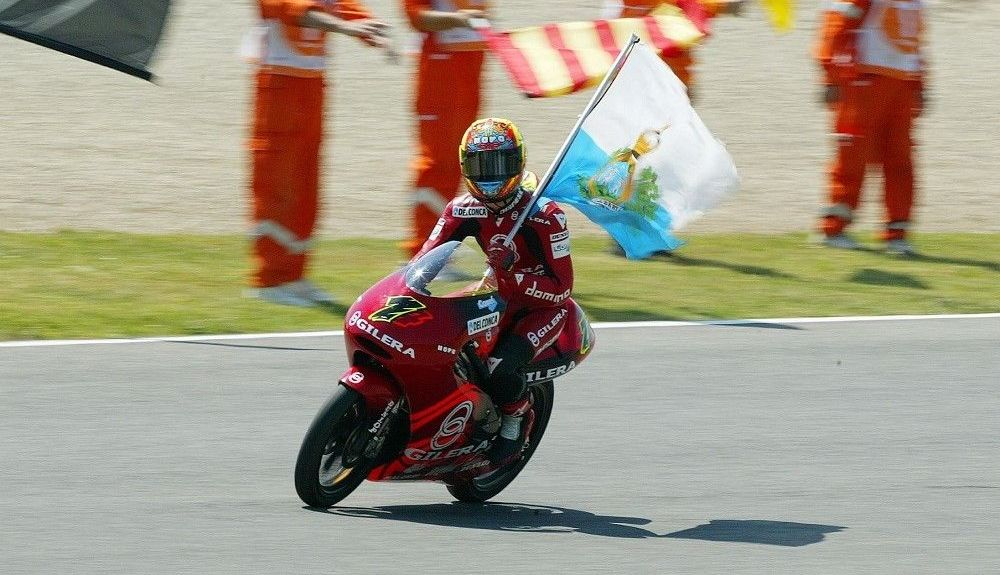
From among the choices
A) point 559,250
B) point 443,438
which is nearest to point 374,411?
point 443,438

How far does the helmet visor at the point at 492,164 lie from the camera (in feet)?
21.6

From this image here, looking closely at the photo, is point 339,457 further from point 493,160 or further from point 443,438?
point 493,160

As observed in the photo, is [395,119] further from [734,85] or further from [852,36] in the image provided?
[852,36]

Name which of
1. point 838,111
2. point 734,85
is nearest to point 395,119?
point 734,85

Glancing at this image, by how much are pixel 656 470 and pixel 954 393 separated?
85.8 inches

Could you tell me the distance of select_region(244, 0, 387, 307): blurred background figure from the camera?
32.3ft

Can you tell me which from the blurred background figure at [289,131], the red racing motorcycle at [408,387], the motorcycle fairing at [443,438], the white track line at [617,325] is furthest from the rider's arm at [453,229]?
the blurred background figure at [289,131]

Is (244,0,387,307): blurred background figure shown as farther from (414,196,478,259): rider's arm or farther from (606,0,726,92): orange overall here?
(414,196,478,259): rider's arm

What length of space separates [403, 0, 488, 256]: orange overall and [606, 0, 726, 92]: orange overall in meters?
1.36

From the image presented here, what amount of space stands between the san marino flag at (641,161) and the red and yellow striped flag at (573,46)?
2.30m

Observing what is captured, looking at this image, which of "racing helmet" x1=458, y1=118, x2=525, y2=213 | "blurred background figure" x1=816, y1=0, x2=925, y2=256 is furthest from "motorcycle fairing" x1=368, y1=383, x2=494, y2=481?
"blurred background figure" x1=816, y1=0, x2=925, y2=256

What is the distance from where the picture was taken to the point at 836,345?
31.5 ft

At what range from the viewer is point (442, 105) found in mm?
10656

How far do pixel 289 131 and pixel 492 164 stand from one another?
3847 millimetres
